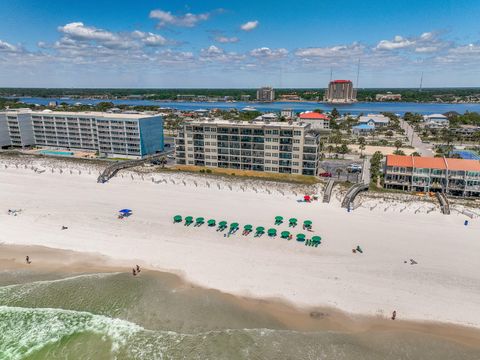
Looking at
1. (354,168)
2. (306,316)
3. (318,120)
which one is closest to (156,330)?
(306,316)

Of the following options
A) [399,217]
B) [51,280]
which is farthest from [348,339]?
[51,280]

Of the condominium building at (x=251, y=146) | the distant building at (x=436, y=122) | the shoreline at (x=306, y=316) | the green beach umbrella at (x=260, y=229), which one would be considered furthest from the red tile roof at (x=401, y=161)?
the distant building at (x=436, y=122)

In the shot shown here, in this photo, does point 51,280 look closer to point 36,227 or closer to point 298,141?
point 36,227

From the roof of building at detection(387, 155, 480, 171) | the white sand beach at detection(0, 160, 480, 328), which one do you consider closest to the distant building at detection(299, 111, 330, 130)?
the roof of building at detection(387, 155, 480, 171)

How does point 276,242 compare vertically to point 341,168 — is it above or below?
below

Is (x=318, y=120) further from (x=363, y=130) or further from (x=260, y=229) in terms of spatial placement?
(x=260, y=229)
